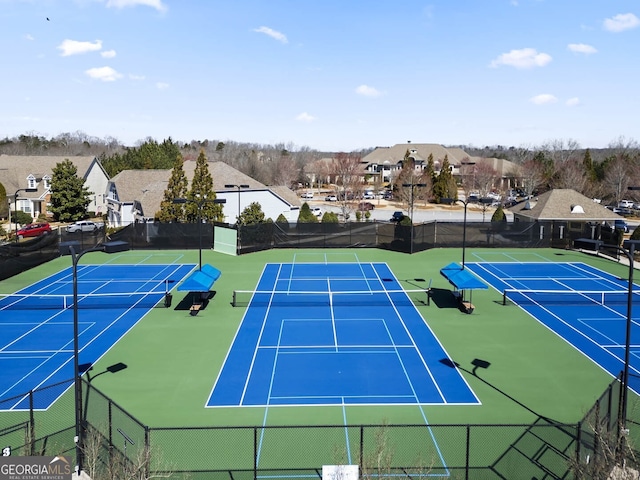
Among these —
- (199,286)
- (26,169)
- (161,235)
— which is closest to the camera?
(199,286)

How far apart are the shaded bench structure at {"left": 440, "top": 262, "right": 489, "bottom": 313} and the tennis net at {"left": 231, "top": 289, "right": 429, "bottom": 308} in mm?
1748

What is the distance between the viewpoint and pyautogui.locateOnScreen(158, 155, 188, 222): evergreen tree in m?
49.1

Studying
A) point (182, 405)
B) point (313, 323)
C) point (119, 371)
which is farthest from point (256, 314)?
point (182, 405)

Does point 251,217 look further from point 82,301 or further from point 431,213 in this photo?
point 431,213

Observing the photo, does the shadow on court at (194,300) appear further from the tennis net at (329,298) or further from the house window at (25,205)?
the house window at (25,205)

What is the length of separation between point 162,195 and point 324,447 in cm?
4807

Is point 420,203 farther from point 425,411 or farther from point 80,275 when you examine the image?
point 425,411

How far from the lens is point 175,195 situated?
49188mm

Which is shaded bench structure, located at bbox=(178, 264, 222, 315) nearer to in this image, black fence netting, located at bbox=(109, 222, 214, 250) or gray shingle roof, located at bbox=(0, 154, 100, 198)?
black fence netting, located at bbox=(109, 222, 214, 250)

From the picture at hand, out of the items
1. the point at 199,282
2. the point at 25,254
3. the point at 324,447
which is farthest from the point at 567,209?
the point at 324,447

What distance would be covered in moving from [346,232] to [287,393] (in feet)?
96.7

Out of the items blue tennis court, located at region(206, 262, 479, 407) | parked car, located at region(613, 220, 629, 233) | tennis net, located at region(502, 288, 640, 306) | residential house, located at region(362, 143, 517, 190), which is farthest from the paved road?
blue tennis court, located at region(206, 262, 479, 407)

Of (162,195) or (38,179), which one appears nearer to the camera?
(162,195)

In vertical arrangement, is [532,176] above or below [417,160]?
below
